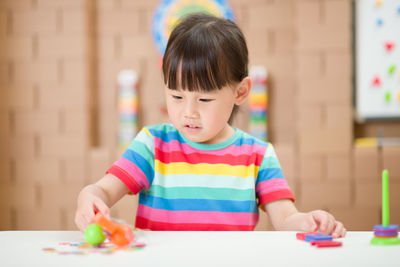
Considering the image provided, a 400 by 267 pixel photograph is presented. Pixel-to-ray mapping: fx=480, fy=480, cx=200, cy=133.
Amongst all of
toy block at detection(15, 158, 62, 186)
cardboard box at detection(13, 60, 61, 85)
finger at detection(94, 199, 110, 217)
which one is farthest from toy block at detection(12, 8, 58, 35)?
finger at detection(94, 199, 110, 217)

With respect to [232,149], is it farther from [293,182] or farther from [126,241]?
[293,182]

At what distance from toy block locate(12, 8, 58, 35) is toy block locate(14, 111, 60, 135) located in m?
0.45

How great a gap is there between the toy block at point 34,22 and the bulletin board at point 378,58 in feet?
5.33

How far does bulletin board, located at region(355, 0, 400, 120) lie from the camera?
246 centimetres

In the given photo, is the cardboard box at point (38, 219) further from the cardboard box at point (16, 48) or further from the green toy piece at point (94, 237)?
the green toy piece at point (94, 237)

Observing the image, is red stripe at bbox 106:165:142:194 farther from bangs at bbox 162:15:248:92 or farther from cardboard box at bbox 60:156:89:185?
cardboard box at bbox 60:156:89:185

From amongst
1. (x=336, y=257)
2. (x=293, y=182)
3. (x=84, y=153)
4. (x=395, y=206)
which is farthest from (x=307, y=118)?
(x=336, y=257)

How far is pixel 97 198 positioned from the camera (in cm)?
78

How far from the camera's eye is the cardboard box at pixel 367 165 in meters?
2.41

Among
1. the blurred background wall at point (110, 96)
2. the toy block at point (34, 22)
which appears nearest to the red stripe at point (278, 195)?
the blurred background wall at point (110, 96)

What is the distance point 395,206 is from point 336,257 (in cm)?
198

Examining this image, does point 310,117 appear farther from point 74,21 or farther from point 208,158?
point 208,158

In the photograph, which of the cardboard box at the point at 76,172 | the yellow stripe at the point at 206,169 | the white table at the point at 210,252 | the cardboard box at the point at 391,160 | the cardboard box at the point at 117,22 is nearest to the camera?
the white table at the point at 210,252

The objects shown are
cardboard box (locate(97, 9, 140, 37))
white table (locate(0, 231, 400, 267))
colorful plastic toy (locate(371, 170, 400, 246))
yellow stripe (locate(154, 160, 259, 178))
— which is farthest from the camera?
cardboard box (locate(97, 9, 140, 37))
